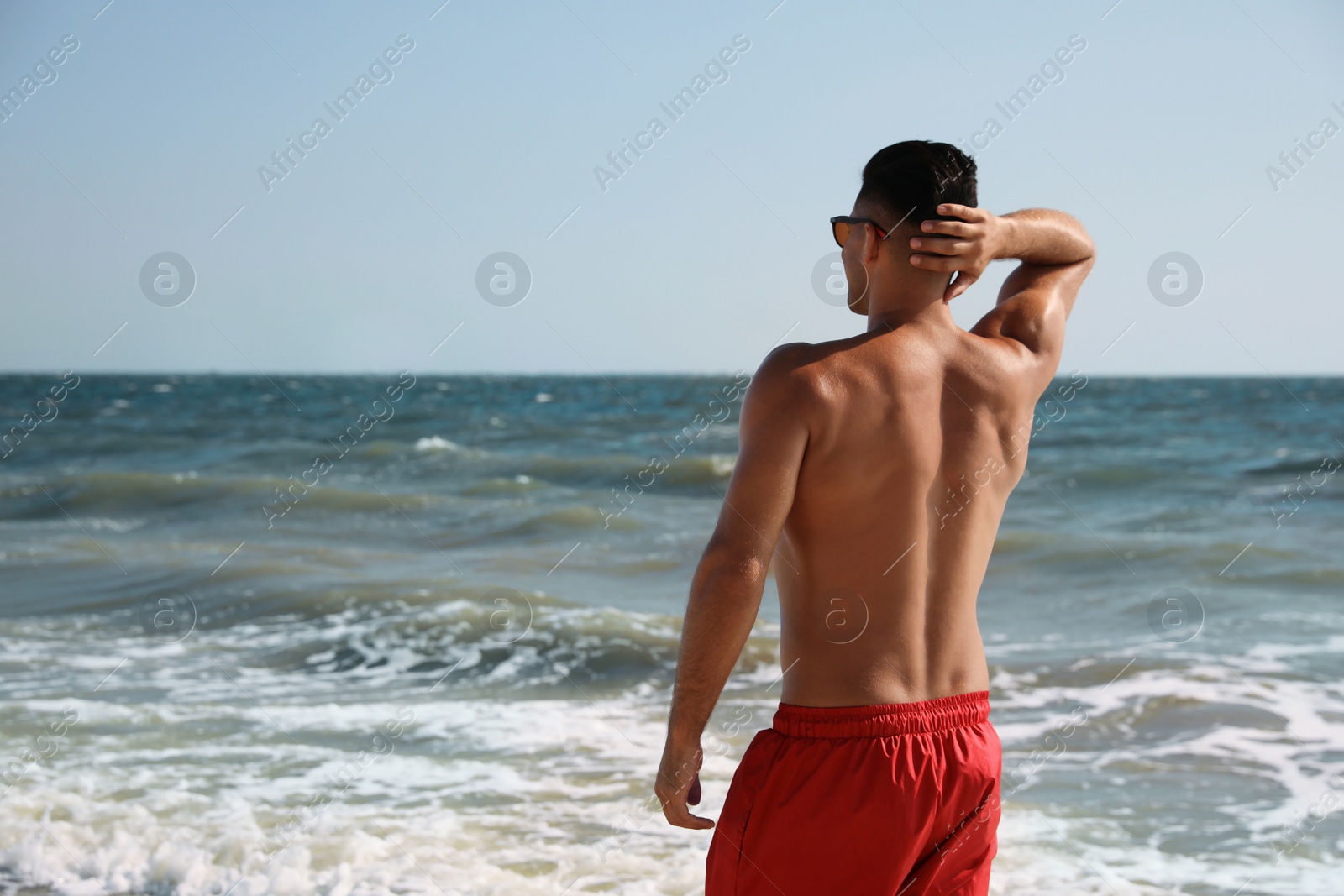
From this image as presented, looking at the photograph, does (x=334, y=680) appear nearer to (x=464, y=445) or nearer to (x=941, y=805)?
(x=941, y=805)

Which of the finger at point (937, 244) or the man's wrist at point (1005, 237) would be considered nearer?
the finger at point (937, 244)

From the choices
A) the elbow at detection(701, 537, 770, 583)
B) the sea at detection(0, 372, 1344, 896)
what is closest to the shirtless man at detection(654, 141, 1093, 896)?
the elbow at detection(701, 537, 770, 583)

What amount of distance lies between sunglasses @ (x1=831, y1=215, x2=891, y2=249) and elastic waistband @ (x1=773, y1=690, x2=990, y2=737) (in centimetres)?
80

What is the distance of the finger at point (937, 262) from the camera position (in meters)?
1.75

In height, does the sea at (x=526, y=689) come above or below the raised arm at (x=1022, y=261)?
below

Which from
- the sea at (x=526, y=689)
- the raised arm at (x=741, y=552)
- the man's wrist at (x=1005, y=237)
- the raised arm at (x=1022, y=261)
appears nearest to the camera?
the raised arm at (x=741, y=552)

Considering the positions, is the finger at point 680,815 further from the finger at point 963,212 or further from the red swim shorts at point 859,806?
the finger at point 963,212

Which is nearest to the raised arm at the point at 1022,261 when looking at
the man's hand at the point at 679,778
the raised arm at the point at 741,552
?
the raised arm at the point at 741,552

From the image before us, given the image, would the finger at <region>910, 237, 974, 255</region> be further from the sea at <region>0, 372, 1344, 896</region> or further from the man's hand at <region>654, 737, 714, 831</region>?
the sea at <region>0, 372, 1344, 896</region>

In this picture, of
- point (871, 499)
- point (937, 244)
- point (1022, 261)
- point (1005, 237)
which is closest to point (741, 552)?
point (871, 499)

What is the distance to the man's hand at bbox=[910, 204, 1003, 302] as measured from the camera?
1.75m

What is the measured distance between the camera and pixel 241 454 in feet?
64.3

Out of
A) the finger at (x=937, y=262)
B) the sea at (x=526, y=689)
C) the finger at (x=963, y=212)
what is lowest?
the sea at (x=526, y=689)

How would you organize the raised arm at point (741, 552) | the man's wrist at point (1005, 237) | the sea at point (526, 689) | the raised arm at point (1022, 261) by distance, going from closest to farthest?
the raised arm at point (741, 552) < the raised arm at point (1022, 261) < the man's wrist at point (1005, 237) < the sea at point (526, 689)
